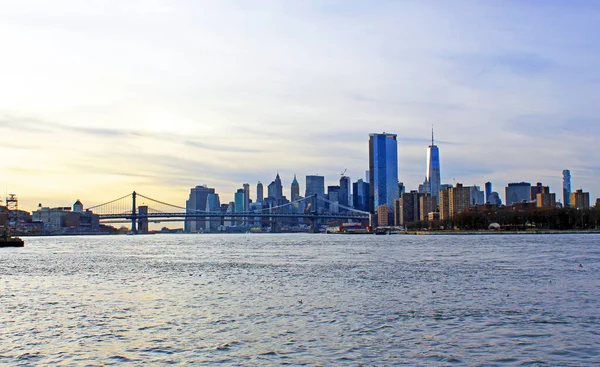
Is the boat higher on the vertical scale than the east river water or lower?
higher

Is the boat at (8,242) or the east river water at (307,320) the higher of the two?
the boat at (8,242)

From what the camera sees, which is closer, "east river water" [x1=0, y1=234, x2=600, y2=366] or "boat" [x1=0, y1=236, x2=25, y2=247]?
"east river water" [x1=0, y1=234, x2=600, y2=366]

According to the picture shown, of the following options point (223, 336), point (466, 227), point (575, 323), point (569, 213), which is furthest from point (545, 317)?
point (466, 227)

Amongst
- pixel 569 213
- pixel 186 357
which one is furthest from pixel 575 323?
pixel 569 213

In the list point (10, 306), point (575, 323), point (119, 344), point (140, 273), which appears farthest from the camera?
point (140, 273)

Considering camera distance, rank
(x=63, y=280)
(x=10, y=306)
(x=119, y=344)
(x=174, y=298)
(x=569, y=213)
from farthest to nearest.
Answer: (x=569, y=213)
(x=63, y=280)
(x=174, y=298)
(x=10, y=306)
(x=119, y=344)

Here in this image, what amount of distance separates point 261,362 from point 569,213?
148 m

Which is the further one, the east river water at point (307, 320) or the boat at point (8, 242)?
the boat at point (8, 242)

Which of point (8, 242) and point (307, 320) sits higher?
point (8, 242)

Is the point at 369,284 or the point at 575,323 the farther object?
the point at 369,284

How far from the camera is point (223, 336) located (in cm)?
1764

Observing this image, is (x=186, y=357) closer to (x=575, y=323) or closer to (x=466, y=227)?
(x=575, y=323)

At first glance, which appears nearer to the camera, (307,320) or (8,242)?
(307,320)

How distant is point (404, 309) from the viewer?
21.7 meters
